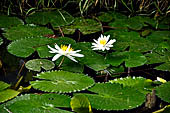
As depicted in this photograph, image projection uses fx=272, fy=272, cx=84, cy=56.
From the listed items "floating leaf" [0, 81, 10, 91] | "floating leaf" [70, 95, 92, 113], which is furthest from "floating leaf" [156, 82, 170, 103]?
"floating leaf" [0, 81, 10, 91]

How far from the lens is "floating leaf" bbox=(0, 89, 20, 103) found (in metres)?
1.08

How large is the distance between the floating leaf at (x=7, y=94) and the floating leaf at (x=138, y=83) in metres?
0.43

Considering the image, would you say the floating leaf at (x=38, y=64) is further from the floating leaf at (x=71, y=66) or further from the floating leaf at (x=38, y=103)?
the floating leaf at (x=38, y=103)

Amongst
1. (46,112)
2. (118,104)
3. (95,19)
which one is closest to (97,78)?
(118,104)

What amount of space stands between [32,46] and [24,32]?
0.25m

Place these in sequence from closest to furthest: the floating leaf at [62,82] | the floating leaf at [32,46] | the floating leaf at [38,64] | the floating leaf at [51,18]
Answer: the floating leaf at [62,82], the floating leaf at [38,64], the floating leaf at [32,46], the floating leaf at [51,18]

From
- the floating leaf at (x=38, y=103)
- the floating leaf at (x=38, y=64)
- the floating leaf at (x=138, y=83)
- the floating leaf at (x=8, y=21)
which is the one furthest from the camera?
the floating leaf at (x=8, y=21)

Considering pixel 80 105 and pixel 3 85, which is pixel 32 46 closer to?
pixel 3 85

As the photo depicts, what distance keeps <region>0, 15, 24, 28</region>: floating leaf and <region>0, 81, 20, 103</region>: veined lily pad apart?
719 mm

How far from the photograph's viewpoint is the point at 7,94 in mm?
1110

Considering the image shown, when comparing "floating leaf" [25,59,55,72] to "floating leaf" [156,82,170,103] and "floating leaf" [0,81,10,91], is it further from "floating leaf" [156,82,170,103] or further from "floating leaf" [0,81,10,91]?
"floating leaf" [156,82,170,103]

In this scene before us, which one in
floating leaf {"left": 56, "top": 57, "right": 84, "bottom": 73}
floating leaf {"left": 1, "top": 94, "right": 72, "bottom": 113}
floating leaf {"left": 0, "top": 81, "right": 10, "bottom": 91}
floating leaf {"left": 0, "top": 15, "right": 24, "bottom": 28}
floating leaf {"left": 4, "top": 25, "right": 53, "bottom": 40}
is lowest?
floating leaf {"left": 1, "top": 94, "right": 72, "bottom": 113}

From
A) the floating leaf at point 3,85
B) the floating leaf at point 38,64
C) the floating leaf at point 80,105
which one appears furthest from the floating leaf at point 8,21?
the floating leaf at point 80,105

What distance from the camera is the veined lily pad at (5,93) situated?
1082 mm
